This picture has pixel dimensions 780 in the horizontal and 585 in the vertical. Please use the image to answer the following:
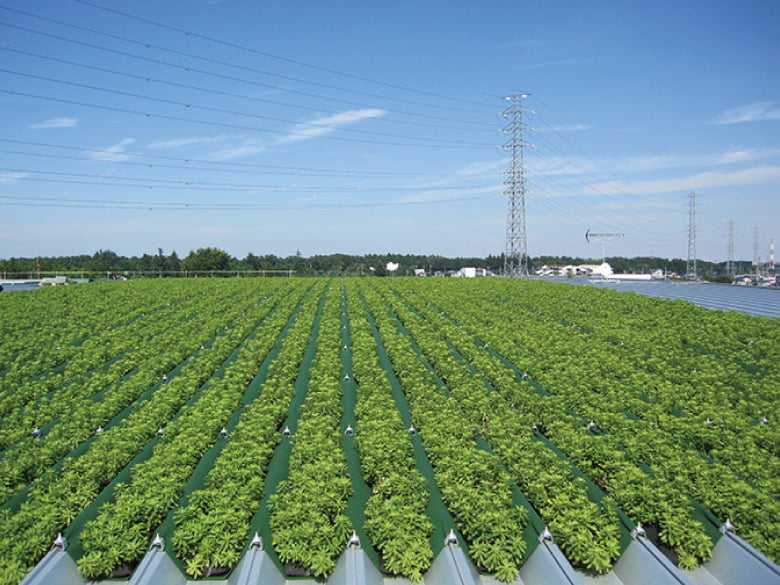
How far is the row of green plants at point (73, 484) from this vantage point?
5.79 m

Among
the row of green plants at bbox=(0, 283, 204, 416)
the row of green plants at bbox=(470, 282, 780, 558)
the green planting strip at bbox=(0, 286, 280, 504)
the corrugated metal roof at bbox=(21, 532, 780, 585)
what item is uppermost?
the row of green plants at bbox=(0, 283, 204, 416)

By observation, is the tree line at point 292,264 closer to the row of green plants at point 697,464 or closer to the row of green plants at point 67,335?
the row of green plants at point 67,335

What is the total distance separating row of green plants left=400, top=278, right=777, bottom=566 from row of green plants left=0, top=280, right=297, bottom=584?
7830 mm

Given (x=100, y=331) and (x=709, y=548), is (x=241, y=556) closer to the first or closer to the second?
(x=709, y=548)

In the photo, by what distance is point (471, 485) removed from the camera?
7.13 m

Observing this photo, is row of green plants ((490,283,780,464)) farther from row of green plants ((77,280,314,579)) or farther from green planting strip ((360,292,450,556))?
row of green plants ((77,280,314,579))

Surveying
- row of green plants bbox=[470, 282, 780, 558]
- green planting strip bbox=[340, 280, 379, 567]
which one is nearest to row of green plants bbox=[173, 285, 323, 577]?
green planting strip bbox=[340, 280, 379, 567]

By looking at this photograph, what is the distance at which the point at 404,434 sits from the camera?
342 inches

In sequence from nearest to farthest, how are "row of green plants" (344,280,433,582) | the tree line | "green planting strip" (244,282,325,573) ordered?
"row of green plants" (344,280,433,582) < "green planting strip" (244,282,325,573) < the tree line

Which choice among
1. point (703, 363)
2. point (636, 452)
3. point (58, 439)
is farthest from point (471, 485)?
point (703, 363)

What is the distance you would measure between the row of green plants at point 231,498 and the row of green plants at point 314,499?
400mm

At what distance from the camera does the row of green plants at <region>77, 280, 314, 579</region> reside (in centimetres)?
582

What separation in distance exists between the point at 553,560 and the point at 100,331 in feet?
69.2

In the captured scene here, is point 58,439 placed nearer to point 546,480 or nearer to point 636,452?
point 546,480
